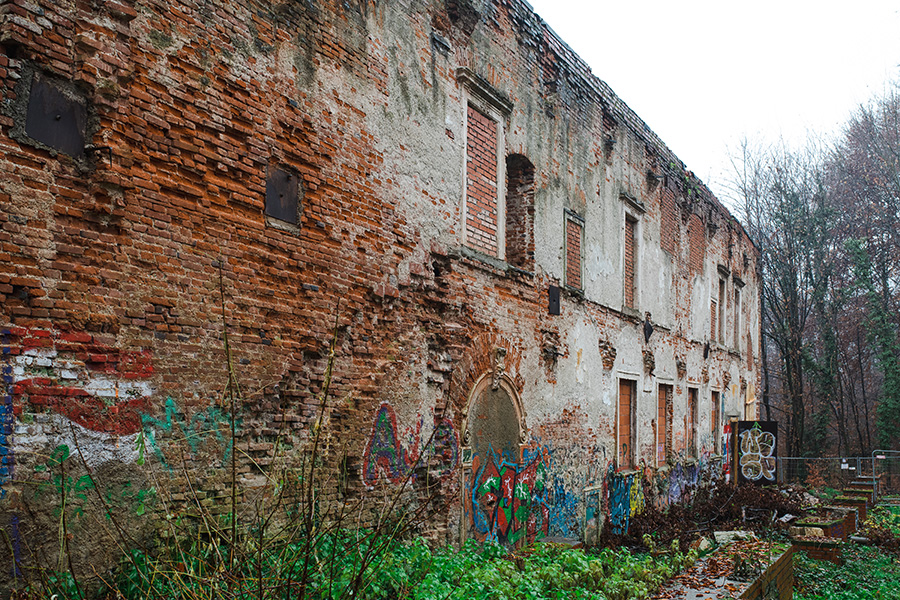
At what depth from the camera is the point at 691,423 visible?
18000 mm

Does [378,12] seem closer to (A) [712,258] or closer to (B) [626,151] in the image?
(B) [626,151]

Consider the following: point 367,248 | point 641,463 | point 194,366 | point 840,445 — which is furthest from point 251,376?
point 840,445

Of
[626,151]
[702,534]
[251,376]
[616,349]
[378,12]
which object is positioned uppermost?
[626,151]

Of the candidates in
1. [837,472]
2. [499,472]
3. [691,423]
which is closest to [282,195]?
[499,472]

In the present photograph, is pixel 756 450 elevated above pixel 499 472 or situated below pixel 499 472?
below

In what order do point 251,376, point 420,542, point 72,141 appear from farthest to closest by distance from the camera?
point 420,542 < point 251,376 < point 72,141

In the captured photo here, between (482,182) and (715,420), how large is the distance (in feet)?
46.1

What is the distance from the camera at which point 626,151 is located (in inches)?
536

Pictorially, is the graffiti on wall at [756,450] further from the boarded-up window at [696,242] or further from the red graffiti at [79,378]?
the red graffiti at [79,378]

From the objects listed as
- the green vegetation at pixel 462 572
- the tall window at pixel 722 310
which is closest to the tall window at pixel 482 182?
the green vegetation at pixel 462 572

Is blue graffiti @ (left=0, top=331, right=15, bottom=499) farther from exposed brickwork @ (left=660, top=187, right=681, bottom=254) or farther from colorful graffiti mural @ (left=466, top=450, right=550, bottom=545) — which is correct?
exposed brickwork @ (left=660, top=187, right=681, bottom=254)

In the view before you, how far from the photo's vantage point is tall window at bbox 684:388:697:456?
17625mm

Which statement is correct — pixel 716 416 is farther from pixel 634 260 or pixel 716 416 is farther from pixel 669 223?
pixel 634 260

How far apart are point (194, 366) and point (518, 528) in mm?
5535
